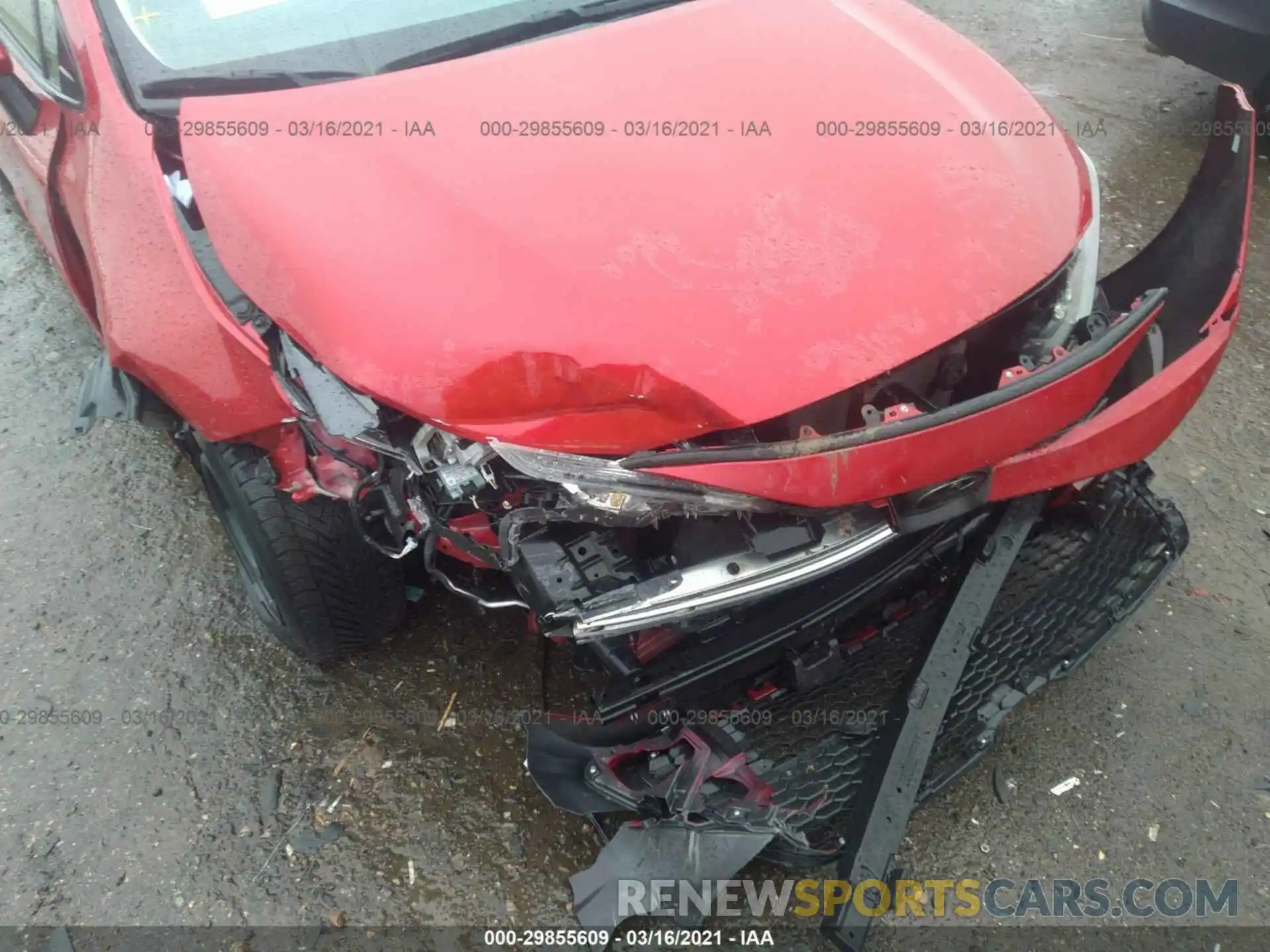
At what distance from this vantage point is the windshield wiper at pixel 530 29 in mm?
2031

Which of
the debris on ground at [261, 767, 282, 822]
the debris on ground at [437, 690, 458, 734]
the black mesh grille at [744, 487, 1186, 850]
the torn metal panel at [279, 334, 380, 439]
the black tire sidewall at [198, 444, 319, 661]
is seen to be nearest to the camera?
the torn metal panel at [279, 334, 380, 439]

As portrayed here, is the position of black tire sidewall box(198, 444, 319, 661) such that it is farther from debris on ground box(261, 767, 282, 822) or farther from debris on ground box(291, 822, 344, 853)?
debris on ground box(291, 822, 344, 853)

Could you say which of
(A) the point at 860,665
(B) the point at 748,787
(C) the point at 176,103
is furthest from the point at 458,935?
(C) the point at 176,103

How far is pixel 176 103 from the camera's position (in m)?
1.96

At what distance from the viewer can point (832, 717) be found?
200 centimetres

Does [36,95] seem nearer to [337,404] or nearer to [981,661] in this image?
[337,404]

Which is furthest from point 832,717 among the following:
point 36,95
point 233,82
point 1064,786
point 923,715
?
point 36,95

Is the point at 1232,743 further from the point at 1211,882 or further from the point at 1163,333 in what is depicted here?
the point at 1163,333

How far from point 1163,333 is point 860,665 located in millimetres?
1111

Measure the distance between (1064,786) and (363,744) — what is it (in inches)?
70.4

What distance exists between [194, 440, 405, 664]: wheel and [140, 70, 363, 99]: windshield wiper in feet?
2.62

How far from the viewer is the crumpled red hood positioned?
1.57m

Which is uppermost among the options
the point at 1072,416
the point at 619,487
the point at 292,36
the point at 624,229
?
the point at 292,36

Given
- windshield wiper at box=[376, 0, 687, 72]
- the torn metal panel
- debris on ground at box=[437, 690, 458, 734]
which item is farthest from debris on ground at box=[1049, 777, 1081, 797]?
windshield wiper at box=[376, 0, 687, 72]
